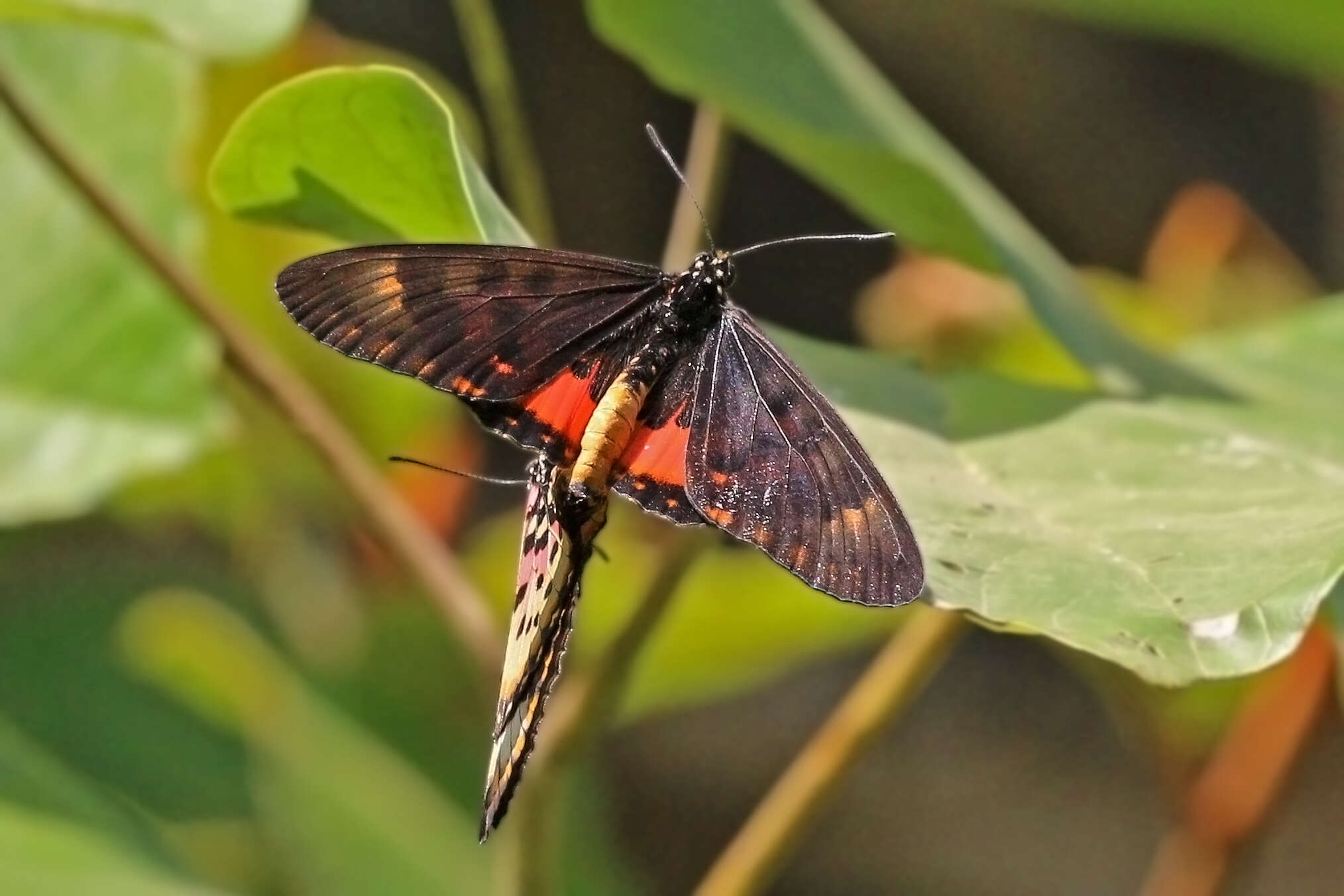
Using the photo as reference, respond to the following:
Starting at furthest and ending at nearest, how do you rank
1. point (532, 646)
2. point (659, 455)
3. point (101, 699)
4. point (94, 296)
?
point (101, 699) → point (94, 296) → point (659, 455) → point (532, 646)

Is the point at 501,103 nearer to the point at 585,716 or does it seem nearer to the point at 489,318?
the point at 489,318

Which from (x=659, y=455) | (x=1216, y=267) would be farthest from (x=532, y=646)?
(x=1216, y=267)

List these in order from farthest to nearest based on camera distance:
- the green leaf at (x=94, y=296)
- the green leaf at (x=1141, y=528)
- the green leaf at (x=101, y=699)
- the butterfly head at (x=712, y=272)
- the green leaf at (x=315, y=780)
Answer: the green leaf at (x=101, y=699), the green leaf at (x=315, y=780), the green leaf at (x=94, y=296), the butterfly head at (x=712, y=272), the green leaf at (x=1141, y=528)

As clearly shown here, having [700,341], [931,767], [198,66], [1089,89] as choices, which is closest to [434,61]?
[1089,89]

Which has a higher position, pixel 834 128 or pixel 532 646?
pixel 834 128

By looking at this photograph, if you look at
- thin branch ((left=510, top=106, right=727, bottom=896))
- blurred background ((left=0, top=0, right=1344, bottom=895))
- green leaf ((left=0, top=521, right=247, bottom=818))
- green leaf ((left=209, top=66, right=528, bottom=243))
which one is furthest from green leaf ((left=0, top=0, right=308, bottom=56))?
green leaf ((left=0, top=521, right=247, bottom=818))

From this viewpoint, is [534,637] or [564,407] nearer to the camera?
[534,637]

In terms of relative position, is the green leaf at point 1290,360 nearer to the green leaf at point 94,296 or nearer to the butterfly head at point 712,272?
the butterfly head at point 712,272

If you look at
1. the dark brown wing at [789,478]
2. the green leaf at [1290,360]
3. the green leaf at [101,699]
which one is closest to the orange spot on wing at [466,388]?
the dark brown wing at [789,478]
